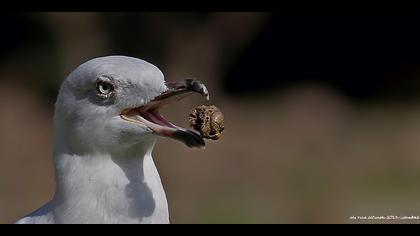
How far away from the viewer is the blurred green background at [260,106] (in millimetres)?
8000

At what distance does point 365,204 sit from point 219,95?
3.68 m

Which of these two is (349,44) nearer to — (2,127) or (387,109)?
(387,109)

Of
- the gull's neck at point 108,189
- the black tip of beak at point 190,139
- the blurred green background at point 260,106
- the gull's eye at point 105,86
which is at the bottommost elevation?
the gull's neck at point 108,189

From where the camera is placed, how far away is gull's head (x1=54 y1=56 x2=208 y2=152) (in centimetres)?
314

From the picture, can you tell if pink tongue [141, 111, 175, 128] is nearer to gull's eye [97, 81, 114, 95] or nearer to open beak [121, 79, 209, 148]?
open beak [121, 79, 209, 148]

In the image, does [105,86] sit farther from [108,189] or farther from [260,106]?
[260,106]

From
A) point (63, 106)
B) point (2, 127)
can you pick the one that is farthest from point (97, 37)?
point (63, 106)

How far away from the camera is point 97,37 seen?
33.1 ft

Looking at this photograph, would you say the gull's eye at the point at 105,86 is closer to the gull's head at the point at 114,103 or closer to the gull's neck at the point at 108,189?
the gull's head at the point at 114,103

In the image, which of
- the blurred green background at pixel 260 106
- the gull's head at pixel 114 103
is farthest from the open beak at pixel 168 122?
the blurred green background at pixel 260 106

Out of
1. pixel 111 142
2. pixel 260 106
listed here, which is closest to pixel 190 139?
pixel 111 142

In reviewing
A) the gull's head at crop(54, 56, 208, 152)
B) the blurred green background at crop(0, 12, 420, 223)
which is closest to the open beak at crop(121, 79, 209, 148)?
the gull's head at crop(54, 56, 208, 152)

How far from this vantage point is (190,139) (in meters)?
3.05

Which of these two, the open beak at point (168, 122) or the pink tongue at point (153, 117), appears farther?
the pink tongue at point (153, 117)
